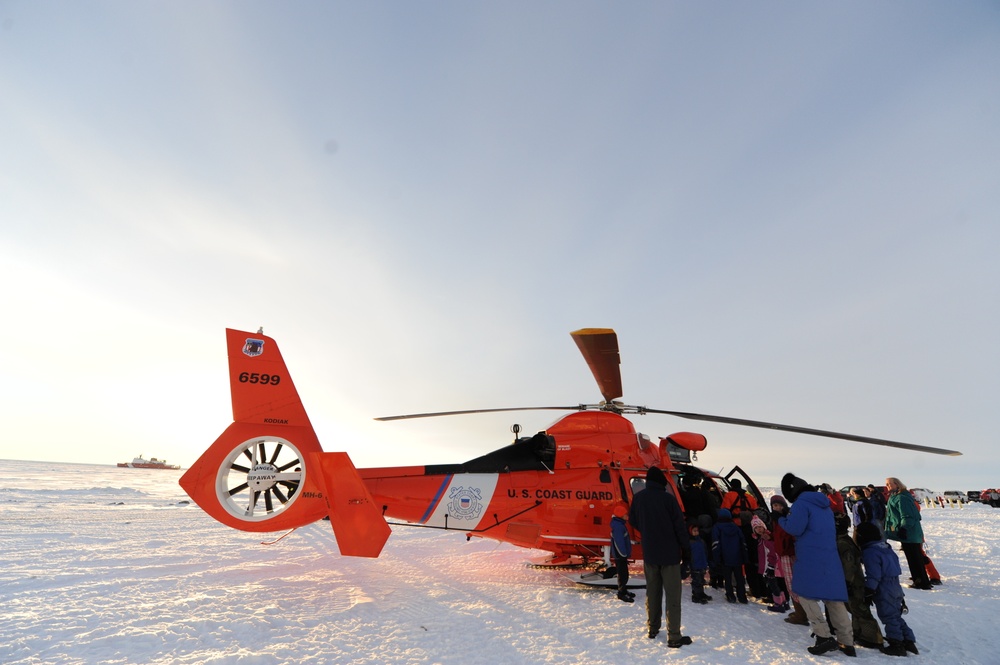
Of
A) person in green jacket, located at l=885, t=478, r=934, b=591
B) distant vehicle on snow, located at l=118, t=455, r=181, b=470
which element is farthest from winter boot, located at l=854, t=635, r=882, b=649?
distant vehicle on snow, located at l=118, t=455, r=181, b=470

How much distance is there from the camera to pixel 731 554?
7012mm

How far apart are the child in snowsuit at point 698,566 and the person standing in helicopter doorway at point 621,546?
38.8 inches

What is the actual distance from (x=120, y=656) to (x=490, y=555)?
7.74 metres

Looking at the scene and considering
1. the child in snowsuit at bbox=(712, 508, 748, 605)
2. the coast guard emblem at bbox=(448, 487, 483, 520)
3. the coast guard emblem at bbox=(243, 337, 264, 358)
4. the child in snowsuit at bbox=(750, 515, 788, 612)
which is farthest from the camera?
the coast guard emblem at bbox=(448, 487, 483, 520)

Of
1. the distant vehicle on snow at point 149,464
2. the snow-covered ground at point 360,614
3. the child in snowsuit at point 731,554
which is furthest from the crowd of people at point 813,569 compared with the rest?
the distant vehicle on snow at point 149,464

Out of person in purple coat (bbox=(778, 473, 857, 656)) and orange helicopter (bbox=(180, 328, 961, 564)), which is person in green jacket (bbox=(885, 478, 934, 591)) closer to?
orange helicopter (bbox=(180, 328, 961, 564))

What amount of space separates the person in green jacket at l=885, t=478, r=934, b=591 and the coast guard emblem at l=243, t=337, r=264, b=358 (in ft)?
37.8

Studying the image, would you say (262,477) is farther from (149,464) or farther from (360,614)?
(149,464)

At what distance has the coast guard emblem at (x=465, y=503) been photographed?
7938 mm

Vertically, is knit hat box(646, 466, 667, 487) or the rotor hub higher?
knit hat box(646, 466, 667, 487)

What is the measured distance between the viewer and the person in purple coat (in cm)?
489

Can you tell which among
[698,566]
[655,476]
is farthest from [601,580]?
[655,476]

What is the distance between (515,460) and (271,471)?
416 cm

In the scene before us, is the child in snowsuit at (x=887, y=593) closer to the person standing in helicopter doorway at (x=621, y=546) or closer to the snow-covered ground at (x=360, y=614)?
the snow-covered ground at (x=360, y=614)
